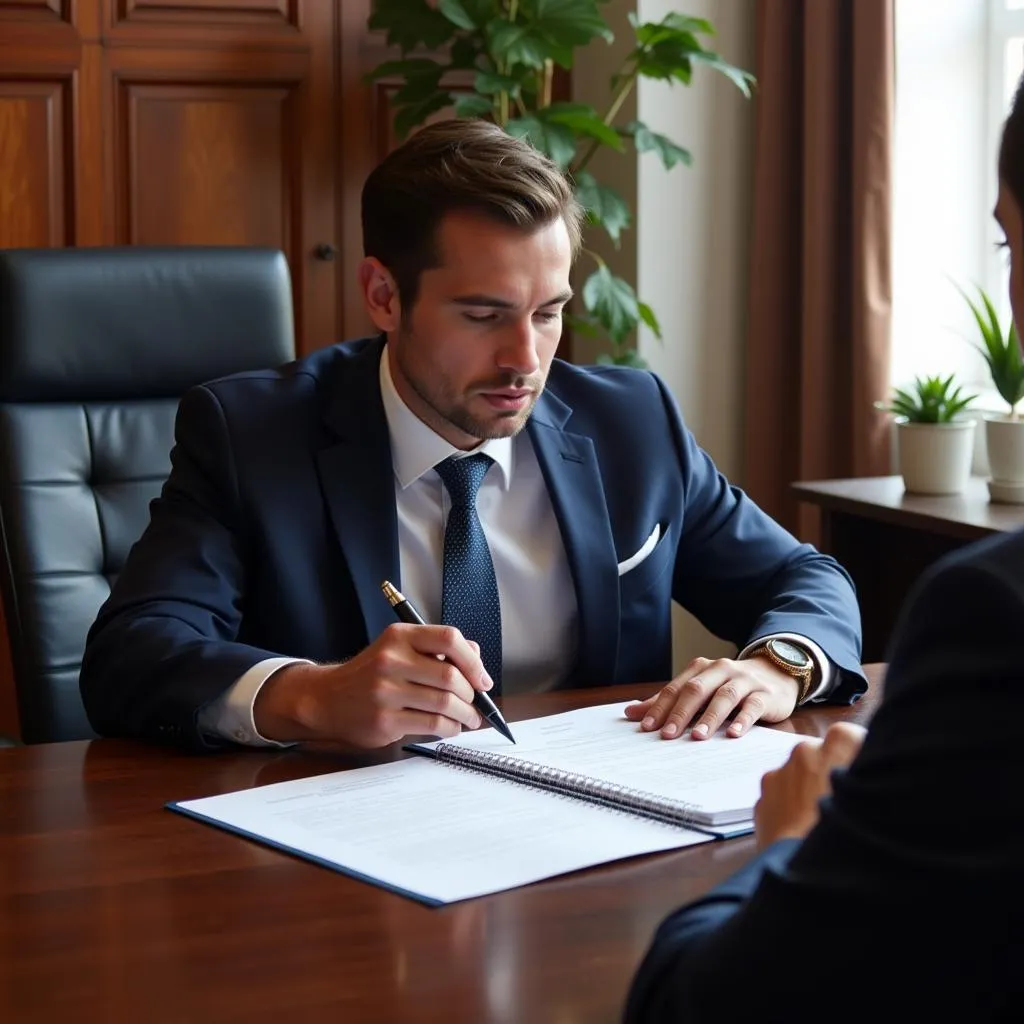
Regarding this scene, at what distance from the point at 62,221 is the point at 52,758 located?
7.43 feet

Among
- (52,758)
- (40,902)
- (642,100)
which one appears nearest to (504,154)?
(52,758)

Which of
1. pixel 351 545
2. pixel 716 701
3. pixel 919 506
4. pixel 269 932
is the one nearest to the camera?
pixel 269 932

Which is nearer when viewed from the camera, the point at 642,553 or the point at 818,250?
the point at 642,553

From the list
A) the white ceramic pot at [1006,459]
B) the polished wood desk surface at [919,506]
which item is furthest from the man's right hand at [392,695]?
the white ceramic pot at [1006,459]

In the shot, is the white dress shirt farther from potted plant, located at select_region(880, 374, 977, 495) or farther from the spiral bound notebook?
potted plant, located at select_region(880, 374, 977, 495)

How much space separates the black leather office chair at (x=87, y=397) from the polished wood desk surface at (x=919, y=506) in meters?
1.05

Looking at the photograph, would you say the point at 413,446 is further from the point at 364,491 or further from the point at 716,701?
the point at 716,701

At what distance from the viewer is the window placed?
3.51 m

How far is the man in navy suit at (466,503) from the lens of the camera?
5.88 ft

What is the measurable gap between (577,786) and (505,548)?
653mm

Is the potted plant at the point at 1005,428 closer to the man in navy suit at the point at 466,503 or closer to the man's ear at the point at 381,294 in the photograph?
the man in navy suit at the point at 466,503

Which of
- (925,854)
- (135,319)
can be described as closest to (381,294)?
(135,319)

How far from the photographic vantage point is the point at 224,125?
3.62 metres

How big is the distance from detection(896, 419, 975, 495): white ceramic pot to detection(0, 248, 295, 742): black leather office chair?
1148 mm
